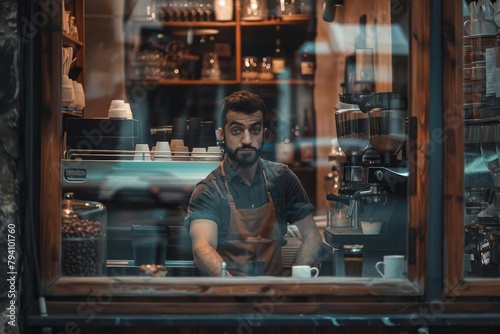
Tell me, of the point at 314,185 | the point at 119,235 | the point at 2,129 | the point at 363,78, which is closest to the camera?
the point at 2,129

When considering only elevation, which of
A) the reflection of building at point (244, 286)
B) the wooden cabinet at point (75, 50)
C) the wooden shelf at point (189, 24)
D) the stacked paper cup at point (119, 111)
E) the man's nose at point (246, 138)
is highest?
the wooden shelf at point (189, 24)

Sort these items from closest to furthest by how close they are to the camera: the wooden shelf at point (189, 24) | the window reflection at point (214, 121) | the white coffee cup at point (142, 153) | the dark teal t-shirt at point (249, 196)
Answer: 1. the window reflection at point (214, 121)
2. the dark teal t-shirt at point (249, 196)
3. the white coffee cup at point (142, 153)
4. the wooden shelf at point (189, 24)

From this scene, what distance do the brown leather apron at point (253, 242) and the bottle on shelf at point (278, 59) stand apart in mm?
2853

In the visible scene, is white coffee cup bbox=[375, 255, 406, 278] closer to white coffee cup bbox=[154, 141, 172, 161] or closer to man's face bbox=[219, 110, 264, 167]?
man's face bbox=[219, 110, 264, 167]

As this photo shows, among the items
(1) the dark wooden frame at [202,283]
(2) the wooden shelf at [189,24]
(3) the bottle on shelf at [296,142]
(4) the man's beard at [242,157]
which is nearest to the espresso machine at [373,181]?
(1) the dark wooden frame at [202,283]

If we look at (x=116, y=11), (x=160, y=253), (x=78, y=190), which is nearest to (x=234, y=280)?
(x=160, y=253)

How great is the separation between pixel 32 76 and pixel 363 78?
3.42 meters

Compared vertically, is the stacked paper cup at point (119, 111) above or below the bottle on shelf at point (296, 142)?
above

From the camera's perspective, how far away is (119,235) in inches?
130

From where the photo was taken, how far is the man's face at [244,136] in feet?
12.4

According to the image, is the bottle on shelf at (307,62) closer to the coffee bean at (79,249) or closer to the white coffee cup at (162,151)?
the white coffee cup at (162,151)

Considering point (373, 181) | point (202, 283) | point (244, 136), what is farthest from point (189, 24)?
point (202, 283)

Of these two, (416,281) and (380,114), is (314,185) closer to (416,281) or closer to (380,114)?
(380,114)

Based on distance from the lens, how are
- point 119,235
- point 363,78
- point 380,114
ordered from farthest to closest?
point 363,78 → point 380,114 → point 119,235
